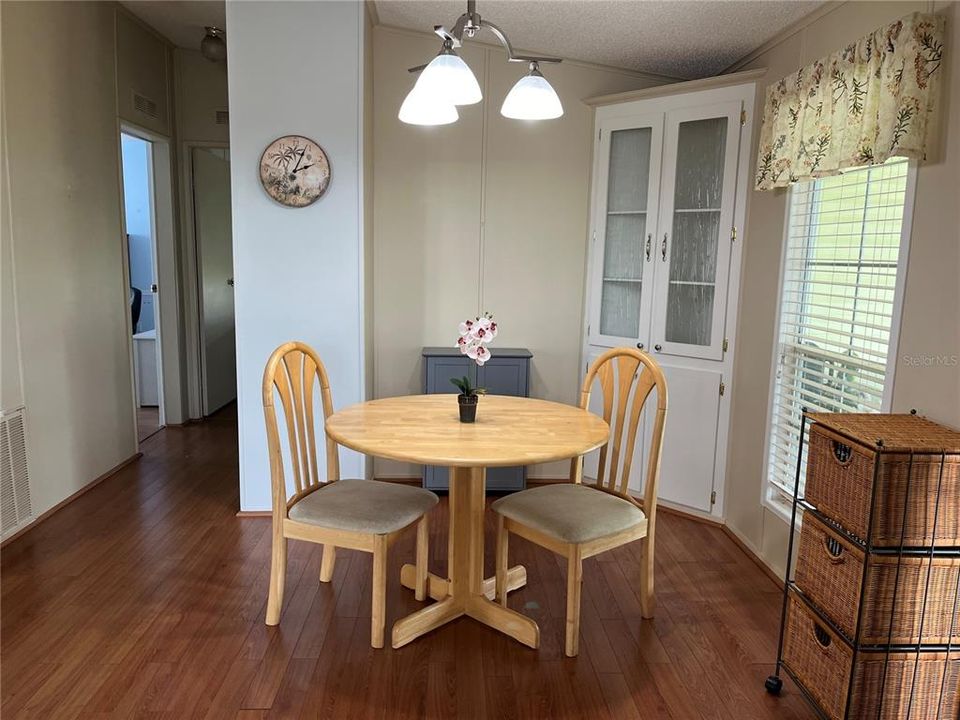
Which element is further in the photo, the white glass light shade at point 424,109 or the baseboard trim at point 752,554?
the baseboard trim at point 752,554

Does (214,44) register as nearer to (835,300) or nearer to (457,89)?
(457,89)

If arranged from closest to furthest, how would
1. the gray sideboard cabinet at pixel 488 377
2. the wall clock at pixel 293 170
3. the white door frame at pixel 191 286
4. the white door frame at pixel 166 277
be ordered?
the wall clock at pixel 293 170 → the gray sideboard cabinet at pixel 488 377 → the white door frame at pixel 166 277 → the white door frame at pixel 191 286

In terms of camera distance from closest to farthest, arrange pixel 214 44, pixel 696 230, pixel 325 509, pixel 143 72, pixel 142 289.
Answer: pixel 325 509 < pixel 696 230 < pixel 214 44 < pixel 143 72 < pixel 142 289

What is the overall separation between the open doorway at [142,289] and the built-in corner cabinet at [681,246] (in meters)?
3.37

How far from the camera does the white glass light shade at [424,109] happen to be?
2035mm

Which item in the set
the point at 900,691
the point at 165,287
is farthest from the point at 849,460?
the point at 165,287

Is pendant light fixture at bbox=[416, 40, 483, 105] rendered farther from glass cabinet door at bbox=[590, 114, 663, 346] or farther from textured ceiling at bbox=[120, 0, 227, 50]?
textured ceiling at bbox=[120, 0, 227, 50]

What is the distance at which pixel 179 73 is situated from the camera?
4.85 metres

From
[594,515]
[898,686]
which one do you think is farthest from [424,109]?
[898,686]

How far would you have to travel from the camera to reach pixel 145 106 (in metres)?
4.45

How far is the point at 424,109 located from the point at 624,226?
6.43 feet

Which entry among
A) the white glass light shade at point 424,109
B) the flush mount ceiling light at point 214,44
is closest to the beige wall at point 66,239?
the flush mount ceiling light at point 214,44

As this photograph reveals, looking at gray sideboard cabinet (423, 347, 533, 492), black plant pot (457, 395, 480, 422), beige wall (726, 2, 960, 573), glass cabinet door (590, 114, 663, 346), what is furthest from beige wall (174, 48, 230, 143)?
beige wall (726, 2, 960, 573)

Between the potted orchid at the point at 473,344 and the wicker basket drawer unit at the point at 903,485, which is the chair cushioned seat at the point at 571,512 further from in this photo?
the wicker basket drawer unit at the point at 903,485
